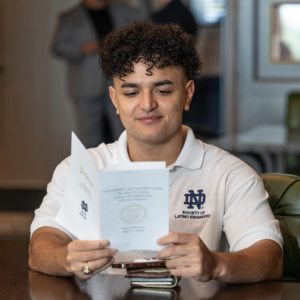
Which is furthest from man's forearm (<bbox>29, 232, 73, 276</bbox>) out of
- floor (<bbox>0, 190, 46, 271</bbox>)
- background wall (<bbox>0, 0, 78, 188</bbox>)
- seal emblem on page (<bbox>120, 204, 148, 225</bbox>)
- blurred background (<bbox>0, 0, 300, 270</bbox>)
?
background wall (<bbox>0, 0, 78, 188</bbox>)

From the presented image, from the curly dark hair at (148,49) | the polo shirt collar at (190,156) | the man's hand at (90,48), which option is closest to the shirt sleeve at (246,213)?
the polo shirt collar at (190,156)

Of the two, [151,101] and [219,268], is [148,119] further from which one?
[219,268]

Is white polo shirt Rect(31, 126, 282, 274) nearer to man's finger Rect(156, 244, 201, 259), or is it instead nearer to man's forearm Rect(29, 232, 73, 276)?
man's forearm Rect(29, 232, 73, 276)

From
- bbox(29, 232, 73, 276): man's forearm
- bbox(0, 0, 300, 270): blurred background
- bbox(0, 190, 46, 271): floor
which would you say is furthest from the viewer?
→ bbox(0, 0, 300, 270): blurred background

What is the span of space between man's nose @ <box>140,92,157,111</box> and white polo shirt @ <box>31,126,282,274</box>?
0.67ft

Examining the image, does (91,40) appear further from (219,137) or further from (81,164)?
(81,164)

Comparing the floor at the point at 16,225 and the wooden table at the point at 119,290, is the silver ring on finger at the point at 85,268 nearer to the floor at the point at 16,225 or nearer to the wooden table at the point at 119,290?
the wooden table at the point at 119,290

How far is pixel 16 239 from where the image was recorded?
357 centimetres

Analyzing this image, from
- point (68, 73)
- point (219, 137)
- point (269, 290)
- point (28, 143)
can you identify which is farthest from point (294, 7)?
point (269, 290)

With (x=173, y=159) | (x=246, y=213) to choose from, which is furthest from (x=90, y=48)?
(x=246, y=213)

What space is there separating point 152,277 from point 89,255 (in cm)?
16

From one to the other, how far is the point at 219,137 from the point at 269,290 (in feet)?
12.9

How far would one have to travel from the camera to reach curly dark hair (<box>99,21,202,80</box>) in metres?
1.39

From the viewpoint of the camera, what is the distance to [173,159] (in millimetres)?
1544
